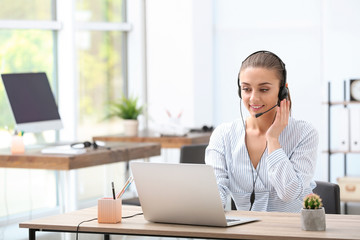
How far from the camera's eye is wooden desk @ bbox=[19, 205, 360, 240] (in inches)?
77.4

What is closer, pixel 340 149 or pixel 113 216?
pixel 113 216

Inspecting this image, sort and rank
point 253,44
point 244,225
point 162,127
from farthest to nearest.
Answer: point 253,44
point 162,127
point 244,225

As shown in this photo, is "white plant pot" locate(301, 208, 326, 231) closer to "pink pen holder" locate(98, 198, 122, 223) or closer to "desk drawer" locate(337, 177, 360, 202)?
"pink pen holder" locate(98, 198, 122, 223)

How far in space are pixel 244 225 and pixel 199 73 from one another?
4.73 meters

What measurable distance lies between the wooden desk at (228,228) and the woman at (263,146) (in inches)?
8.5

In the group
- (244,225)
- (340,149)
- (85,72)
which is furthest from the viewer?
(85,72)

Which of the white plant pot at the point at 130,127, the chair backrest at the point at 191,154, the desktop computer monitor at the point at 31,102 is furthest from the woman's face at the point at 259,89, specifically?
the white plant pot at the point at 130,127

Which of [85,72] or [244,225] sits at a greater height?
[85,72]

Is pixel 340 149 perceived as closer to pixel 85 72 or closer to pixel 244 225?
pixel 85 72

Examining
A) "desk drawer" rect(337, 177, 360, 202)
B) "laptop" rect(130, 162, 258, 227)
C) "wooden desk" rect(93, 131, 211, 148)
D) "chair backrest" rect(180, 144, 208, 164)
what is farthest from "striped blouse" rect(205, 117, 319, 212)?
"desk drawer" rect(337, 177, 360, 202)

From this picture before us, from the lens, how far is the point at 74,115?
6.07 metres

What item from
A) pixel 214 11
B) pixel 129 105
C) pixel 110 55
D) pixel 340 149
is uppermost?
pixel 214 11

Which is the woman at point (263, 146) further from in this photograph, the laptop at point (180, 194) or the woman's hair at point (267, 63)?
the laptop at point (180, 194)

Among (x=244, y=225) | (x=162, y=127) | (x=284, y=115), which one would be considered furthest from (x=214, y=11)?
(x=244, y=225)
